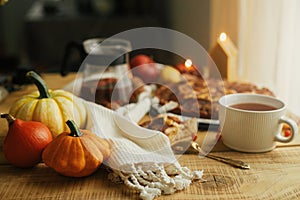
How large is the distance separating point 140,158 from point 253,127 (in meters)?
0.24

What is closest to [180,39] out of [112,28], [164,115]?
[112,28]

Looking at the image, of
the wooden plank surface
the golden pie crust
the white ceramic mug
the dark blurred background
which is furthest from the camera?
the dark blurred background

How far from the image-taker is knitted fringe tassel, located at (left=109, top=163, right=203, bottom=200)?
677mm

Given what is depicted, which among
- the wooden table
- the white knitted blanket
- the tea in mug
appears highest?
the tea in mug

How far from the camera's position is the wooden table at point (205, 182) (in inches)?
26.5

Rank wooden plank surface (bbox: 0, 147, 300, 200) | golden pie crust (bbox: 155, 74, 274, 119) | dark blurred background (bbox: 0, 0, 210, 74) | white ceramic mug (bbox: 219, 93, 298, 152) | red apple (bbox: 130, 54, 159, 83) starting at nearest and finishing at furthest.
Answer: wooden plank surface (bbox: 0, 147, 300, 200), white ceramic mug (bbox: 219, 93, 298, 152), golden pie crust (bbox: 155, 74, 274, 119), red apple (bbox: 130, 54, 159, 83), dark blurred background (bbox: 0, 0, 210, 74)

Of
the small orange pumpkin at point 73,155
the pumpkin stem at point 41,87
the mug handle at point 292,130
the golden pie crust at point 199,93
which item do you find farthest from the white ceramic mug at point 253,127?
the pumpkin stem at point 41,87

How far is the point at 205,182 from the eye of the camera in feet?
2.34

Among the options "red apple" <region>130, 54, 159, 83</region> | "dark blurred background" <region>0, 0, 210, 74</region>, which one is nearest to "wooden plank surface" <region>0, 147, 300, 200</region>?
"red apple" <region>130, 54, 159, 83</region>

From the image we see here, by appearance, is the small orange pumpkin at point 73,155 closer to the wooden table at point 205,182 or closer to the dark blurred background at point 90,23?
the wooden table at point 205,182

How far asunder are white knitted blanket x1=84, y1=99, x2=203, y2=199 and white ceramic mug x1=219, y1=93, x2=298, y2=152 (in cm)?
14

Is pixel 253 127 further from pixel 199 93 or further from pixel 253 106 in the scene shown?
pixel 199 93

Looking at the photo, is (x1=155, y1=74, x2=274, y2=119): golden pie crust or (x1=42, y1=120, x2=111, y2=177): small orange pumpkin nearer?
(x1=42, y1=120, x2=111, y2=177): small orange pumpkin

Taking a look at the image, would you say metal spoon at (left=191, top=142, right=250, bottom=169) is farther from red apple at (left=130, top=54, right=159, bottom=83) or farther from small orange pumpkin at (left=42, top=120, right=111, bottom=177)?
red apple at (left=130, top=54, right=159, bottom=83)
